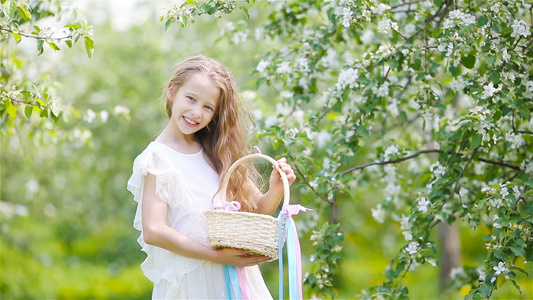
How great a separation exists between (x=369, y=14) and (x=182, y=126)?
1.00 meters

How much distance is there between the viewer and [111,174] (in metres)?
8.10

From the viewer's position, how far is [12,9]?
2414 millimetres

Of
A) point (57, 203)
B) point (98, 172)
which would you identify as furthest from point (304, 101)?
point (57, 203)

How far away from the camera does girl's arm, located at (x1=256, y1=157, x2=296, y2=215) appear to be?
2.25 meters

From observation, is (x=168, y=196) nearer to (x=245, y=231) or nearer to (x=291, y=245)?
(x=245, y=231)

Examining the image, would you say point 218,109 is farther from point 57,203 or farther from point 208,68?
point 57,203

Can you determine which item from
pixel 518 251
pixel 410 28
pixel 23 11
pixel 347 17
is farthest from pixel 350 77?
pixel 23 11

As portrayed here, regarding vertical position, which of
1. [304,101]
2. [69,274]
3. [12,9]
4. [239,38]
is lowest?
[12,9]

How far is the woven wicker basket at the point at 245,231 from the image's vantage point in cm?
199

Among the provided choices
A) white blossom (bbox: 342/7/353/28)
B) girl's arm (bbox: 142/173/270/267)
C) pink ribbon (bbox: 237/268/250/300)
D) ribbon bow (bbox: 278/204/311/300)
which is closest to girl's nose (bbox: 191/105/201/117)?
girl's arm (bbox: 142/173/270/267)

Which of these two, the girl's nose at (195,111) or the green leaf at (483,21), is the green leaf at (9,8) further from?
the green leaf at (483,21)

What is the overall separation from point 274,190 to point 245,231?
34 centimetres

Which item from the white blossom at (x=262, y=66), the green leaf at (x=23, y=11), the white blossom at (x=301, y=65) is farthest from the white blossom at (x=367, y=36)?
the green leaf at (x=23, y=11)

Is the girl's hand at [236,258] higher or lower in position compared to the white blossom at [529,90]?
lower
